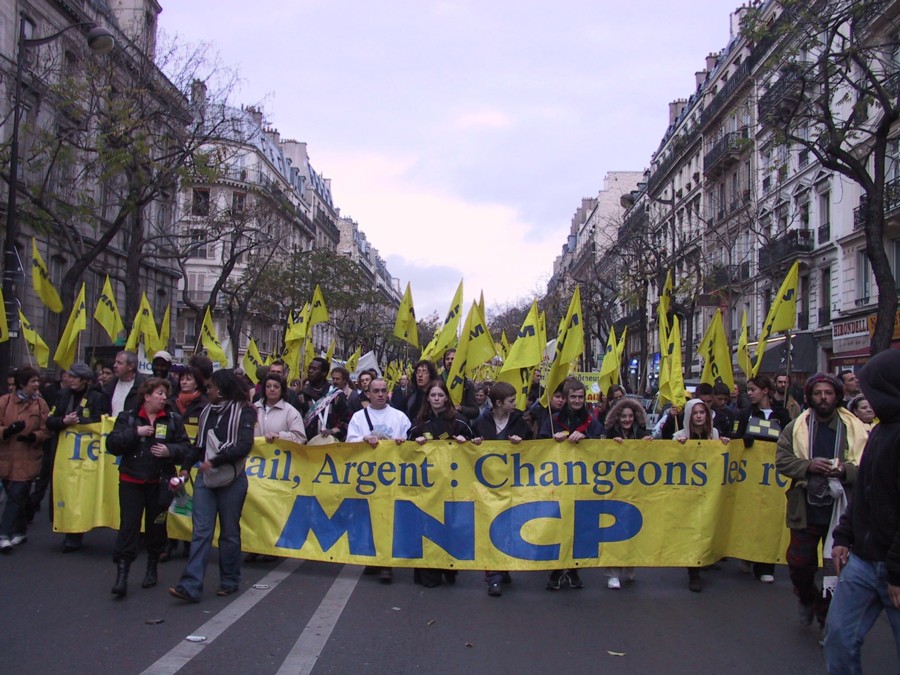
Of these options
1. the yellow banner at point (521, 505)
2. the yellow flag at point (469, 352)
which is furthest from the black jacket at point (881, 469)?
the yellow flag at point (469, 352)

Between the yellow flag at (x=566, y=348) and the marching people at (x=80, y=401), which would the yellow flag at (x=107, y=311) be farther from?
the yellow flag at (x=566, y=348)

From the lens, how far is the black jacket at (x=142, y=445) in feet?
20.4

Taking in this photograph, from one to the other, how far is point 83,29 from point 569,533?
27262 millimetres

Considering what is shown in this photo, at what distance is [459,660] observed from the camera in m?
4.96

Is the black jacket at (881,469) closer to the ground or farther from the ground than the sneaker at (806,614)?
farther from the ground

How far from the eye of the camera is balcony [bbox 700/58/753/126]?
41188 mm

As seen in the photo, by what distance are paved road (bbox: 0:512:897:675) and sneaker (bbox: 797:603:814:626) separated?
53mm

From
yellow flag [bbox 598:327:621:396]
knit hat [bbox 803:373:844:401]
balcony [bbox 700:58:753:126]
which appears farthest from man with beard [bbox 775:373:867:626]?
balcony [bbox 700:58:753:126]

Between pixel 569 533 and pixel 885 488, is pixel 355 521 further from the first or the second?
pixel 885 488

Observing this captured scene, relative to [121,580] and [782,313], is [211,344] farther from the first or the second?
[121,580]

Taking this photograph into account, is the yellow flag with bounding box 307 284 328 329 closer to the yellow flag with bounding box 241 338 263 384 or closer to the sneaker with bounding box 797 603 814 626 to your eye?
the yellow flag with bounding box 241 338 263 384

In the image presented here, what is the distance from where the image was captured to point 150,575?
6520mm

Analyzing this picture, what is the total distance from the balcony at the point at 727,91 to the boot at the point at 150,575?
38.4 meters

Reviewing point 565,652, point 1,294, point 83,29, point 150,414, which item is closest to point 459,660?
point 565,652
